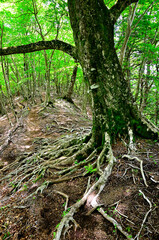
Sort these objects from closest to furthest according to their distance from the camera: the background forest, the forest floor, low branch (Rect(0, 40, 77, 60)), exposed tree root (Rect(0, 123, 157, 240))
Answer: the forest floor
exposed tree root (Rect(0, 123, 157, 240))
low branch (Rect(0, 40, 77, 60))
the background forest

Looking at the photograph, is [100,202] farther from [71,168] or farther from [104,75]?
[104,75]

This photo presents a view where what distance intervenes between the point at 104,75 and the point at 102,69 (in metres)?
0.15

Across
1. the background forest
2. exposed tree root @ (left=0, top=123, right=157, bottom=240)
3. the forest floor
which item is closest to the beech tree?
exposed tree root @ (left=0, top=123, right=157, bottom=240)

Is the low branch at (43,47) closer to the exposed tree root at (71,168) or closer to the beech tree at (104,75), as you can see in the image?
the beech tree at (104,75)

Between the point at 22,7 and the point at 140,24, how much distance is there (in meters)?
7.31

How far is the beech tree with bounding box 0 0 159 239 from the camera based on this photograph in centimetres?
327

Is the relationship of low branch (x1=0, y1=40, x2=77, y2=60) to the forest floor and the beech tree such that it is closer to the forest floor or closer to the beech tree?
the beech tree

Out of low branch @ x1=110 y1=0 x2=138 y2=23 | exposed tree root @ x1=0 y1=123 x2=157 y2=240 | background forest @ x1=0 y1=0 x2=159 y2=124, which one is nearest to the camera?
exposed tree root @ x1=0 y1=123 x2=157 y2=240

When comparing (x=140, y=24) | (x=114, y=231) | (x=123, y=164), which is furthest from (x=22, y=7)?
(x=114, y=231)

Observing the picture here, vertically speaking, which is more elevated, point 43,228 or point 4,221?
point 43,228

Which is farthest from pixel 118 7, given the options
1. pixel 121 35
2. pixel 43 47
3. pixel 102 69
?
pixel 121 35

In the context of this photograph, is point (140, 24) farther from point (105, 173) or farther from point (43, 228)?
point (43, 228)

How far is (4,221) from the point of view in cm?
279

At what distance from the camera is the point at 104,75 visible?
3334 millimetres
